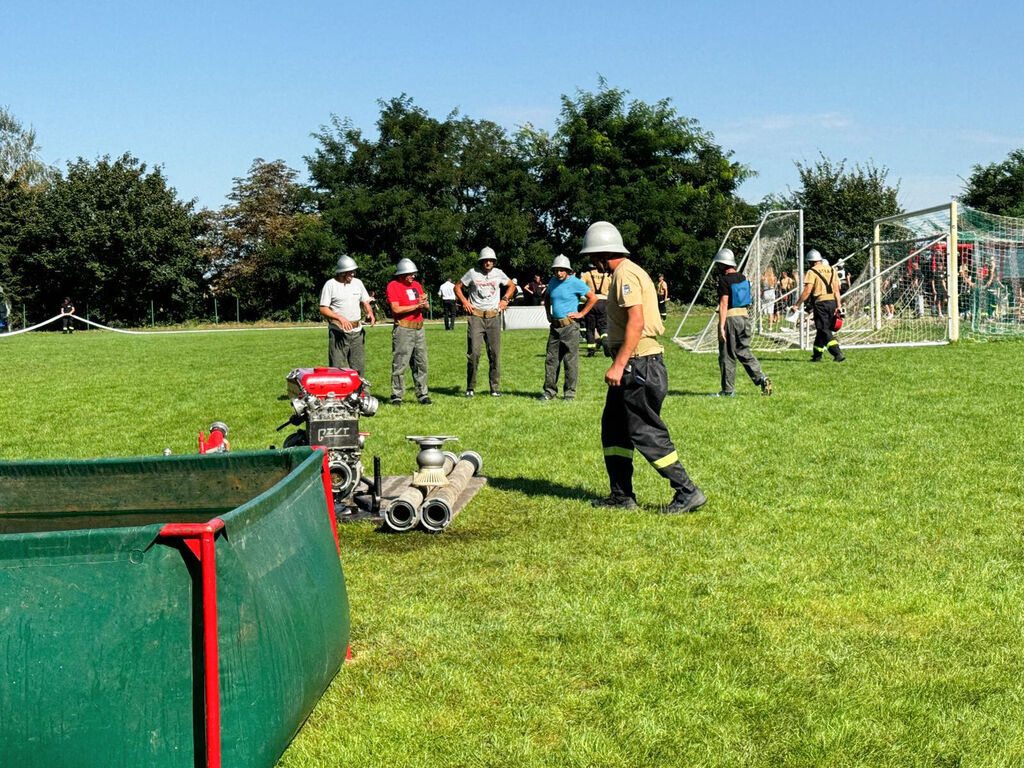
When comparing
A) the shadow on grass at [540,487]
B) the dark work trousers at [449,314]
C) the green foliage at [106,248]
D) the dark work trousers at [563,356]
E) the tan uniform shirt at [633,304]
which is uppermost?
the green foliage at [106,248]

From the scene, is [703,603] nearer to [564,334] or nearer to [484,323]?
[564,334]

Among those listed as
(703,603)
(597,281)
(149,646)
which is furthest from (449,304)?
(149,646)

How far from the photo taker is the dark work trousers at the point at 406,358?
572 inches

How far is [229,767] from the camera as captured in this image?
299 centimetres

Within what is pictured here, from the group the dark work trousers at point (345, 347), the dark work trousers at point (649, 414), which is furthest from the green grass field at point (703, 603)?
the dark work trousers at point (345, 347)

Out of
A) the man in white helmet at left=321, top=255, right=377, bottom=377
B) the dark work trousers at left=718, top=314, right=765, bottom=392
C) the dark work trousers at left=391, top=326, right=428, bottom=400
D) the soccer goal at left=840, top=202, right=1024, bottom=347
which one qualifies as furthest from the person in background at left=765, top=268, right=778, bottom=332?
the man in white helmet at left=321, top=255, right=377, bottom=377

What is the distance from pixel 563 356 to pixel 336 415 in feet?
24.8

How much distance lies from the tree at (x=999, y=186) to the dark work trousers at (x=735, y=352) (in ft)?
168

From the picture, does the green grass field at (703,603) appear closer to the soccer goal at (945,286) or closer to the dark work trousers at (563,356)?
the dark work trousers at (563,356)

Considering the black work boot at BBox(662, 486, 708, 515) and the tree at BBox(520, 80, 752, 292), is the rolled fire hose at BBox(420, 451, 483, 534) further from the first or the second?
the tree at BBox(520, 80, 752, 292)

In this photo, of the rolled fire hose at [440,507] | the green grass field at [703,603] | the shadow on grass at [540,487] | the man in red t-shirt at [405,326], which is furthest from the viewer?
the man in red t-shirt at [405,326]

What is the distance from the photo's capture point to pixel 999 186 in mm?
62344

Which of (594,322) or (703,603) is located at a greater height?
(594,322)

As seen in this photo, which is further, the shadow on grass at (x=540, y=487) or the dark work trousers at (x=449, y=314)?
the dark work trousers at (x=449, y=314)
